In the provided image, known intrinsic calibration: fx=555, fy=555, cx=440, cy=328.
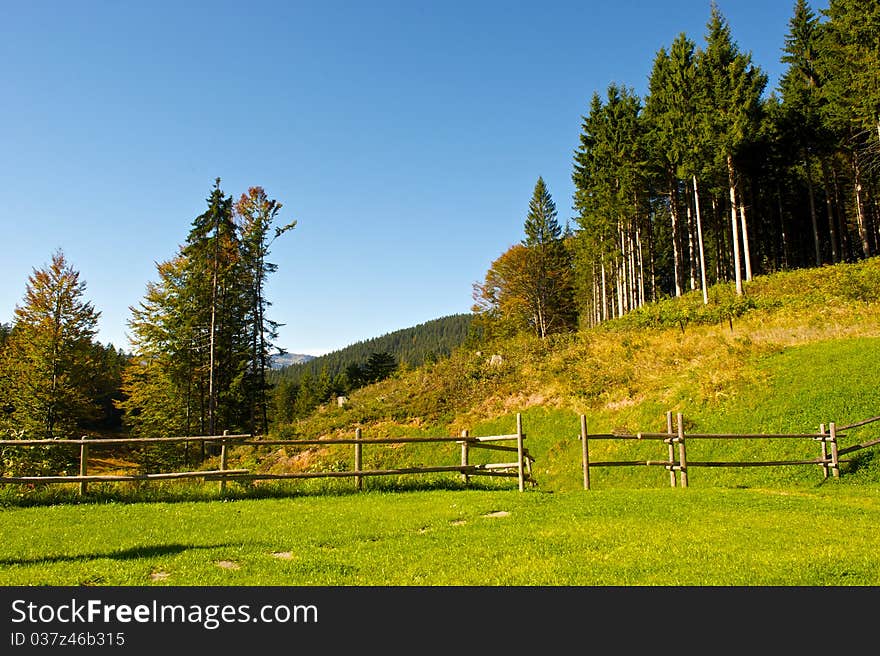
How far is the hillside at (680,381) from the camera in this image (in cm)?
1980

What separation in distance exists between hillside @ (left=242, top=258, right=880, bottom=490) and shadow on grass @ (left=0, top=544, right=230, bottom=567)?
48.1 feet

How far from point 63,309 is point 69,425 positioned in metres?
5.94

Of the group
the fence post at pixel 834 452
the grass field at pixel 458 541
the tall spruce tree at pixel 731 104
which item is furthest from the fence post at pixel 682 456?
the tall spruce tree at pixel 731 104

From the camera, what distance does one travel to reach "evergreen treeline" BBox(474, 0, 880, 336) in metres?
35.3

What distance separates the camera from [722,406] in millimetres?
21688

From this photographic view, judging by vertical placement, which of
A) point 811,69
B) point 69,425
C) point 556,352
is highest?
point 811,69

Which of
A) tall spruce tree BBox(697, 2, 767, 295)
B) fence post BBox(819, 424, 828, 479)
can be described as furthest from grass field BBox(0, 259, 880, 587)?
tall spruce tree BBox(697, 2, 767, 295)

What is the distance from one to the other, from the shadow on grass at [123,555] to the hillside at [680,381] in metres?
14.7

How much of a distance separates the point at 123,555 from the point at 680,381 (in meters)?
22.1

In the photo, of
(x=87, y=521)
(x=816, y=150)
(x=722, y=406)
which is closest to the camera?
(x=87, y=521)

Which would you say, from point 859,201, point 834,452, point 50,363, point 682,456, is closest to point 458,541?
point 682,456

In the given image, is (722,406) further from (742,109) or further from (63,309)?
(63,309)

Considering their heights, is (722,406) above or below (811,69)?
below

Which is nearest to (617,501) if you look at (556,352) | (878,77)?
(556,352)
